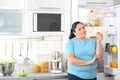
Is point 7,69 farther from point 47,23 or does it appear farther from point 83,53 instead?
point 83,53

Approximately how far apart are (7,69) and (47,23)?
0.83 m

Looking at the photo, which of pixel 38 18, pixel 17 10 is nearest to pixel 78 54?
A: pixel 38 18

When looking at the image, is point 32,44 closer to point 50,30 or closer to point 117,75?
point 50,30

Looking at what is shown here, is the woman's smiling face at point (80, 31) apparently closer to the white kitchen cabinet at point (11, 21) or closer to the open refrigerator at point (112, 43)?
the open refrigerator at point (112, 43)

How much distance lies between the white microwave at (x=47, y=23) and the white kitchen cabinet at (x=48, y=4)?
0.19 ft

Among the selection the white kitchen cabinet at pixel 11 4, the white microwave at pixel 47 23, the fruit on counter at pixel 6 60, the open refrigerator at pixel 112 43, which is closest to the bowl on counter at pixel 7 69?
the fruit on counter at pixel 6 60

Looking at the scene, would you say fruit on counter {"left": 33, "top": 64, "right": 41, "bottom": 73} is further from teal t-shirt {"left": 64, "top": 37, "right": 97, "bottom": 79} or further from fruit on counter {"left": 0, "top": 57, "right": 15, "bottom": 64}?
teal t-shirt {"left": 64, "top": 37, "right": 97, "bottom": 79}

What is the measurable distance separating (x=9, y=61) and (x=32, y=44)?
1.77 feet

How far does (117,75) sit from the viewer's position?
3246mm

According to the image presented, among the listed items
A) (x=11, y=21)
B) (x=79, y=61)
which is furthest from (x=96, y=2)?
(x=11, y=21)

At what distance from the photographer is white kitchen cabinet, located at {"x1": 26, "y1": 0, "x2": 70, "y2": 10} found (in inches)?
140

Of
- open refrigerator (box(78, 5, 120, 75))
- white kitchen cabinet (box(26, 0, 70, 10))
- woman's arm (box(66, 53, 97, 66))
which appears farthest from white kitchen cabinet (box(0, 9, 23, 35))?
woman's arm (box(66, 53, 97, 66))

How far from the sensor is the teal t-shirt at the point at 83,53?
290 centimetres

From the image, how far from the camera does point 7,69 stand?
11.2 ft
